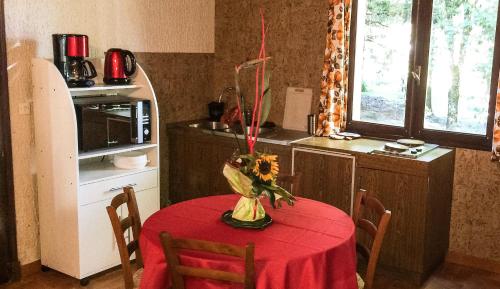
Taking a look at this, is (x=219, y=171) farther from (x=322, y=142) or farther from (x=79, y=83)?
(x=79, y=83)

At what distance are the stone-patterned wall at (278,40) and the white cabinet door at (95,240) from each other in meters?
1.79

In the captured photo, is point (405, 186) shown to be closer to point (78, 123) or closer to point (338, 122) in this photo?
point (338, 122)

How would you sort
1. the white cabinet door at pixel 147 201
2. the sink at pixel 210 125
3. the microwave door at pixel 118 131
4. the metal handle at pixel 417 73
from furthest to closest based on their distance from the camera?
the sink at pixel 210 125, the metal handle at pixel 417 73, the white cabinet door at pixel 147 201, the microwave door at pixel 118 131

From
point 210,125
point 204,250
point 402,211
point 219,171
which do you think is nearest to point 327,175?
point 402,211

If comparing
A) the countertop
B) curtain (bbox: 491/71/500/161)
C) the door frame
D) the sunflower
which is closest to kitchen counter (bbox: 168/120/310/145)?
the countertop

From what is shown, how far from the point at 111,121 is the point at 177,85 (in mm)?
1209

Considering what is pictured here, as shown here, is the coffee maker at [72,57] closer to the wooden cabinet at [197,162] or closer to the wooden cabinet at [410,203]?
the wooden cabinet at [197,162]

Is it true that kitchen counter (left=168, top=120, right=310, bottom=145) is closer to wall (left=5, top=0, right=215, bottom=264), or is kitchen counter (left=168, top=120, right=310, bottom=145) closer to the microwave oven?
wall (left=5, top=0, right=215, bottom=264)

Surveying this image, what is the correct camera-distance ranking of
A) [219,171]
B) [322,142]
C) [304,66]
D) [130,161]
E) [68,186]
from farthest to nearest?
[304,66], [219,171], [322,142], [130,161], [68,186]

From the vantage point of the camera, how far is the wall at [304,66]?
12.9 feet

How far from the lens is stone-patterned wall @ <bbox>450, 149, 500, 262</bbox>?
3.89 meters

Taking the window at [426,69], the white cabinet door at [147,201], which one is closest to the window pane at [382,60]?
the window at [426,69]

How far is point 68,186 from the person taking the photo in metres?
3.55

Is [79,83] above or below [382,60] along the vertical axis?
below
